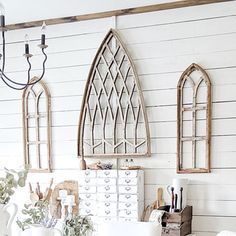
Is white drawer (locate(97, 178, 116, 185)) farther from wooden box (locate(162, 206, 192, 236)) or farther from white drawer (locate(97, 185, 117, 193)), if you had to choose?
wooden box (locate(162, 206, 192, 236))

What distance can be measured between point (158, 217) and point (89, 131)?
3.01 ft

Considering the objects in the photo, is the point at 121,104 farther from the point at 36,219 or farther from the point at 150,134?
the point at 36,219

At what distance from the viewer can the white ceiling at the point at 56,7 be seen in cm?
289

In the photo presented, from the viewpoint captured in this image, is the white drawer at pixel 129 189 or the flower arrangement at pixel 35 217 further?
the white drawer at pixel 129 189

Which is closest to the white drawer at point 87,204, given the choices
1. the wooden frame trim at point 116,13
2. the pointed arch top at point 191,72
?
the pointed arch top at point 191,72

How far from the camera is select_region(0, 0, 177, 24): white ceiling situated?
9.48 feet

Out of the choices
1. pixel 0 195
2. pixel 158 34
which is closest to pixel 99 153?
pixel 158 34

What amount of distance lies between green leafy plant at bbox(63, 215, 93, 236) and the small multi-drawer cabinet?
0.96 metres

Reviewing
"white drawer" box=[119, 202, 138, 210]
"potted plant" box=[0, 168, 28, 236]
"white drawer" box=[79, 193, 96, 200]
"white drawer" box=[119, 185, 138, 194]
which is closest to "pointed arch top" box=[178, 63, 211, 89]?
"white drawer" box=[119, 185, 138, 194]

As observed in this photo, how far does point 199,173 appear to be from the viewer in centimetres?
281

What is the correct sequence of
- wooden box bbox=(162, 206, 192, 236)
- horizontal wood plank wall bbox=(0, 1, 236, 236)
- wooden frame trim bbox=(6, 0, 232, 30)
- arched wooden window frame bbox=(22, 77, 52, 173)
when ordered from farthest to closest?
1. arched wooden window frame bbox=(22, 77, 52, 173)
2. wooden frame trim bbox=(6, 0, 232, 30)
3. horizontal wood plank wall bbox=(0, 1, 236, 236)
4. wooden box bbox=(162, 206, 192, 236)

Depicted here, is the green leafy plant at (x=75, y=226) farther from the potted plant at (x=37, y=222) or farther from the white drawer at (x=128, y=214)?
the white drawer at (x=128, y=214)

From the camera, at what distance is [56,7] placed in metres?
2.99

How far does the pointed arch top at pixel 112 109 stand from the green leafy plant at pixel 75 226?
1106 millimetres
